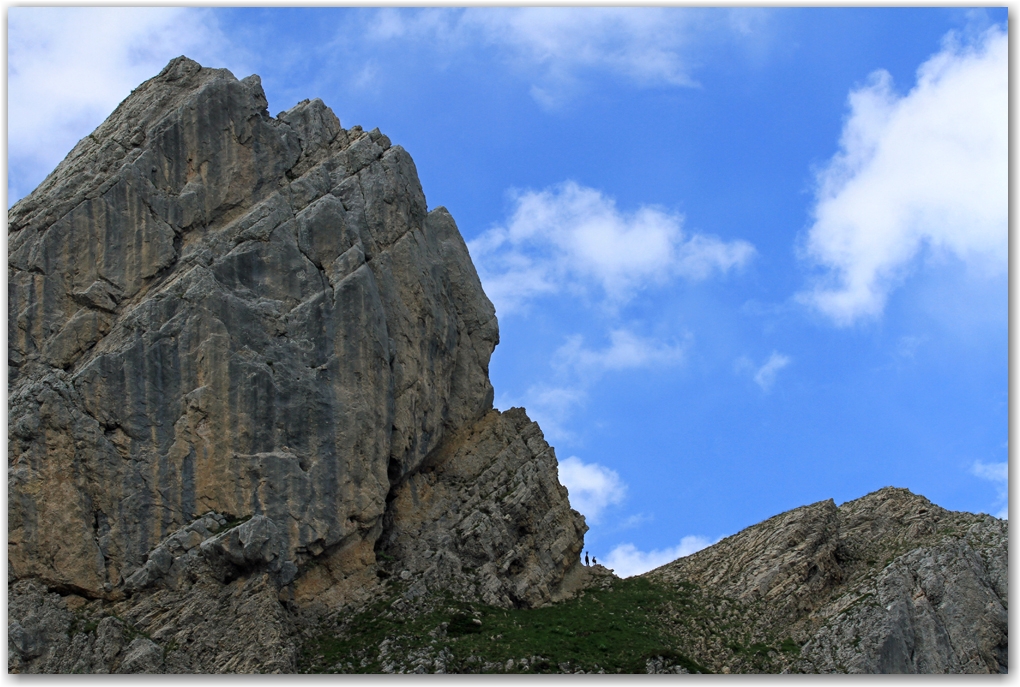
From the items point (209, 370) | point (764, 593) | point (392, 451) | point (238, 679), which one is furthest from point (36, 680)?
point (764, 593)

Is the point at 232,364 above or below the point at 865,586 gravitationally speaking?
above

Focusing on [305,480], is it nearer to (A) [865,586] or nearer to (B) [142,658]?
(B) [142,658]

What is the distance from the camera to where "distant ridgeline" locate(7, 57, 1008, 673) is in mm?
66375

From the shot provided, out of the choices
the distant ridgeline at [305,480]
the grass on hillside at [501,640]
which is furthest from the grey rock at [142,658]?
the grass on hillside at [501,640]

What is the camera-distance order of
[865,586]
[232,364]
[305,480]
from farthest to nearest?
[865,586] < [232,364] < [305,480]

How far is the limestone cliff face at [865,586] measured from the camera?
237 feet

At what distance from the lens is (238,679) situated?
60719 millimetres

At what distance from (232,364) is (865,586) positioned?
41546mm

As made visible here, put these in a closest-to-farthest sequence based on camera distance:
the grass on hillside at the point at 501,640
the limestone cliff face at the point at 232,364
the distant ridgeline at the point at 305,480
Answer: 1. the grass on hillside at the point at 501,640
2. the distant ridgeline at the point at 305,480
3. the limestone cliff face at the point at 232,364

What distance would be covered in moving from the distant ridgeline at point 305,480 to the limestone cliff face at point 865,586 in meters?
0.20

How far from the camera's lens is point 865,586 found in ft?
254

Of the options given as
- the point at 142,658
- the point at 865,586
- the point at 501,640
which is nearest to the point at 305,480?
the point at 142,658

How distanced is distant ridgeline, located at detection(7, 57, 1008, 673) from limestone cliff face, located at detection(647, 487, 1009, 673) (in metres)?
0.20

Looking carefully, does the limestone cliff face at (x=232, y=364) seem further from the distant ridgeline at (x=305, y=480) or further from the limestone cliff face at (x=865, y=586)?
the limestone cliff face at (x=865, y=586)
